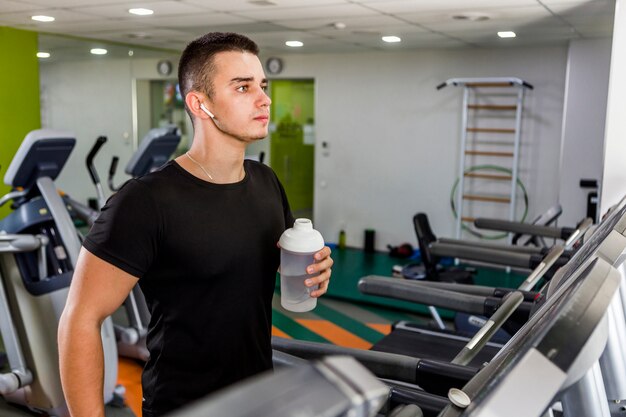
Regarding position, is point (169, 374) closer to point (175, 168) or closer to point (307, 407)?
point (175, 168)

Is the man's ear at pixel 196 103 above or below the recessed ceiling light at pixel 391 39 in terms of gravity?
below

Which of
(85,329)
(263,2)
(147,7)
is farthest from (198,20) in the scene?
(85,329)

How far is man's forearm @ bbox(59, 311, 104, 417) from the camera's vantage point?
1374 millimetres

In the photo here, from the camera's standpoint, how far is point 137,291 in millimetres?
Result: 4102

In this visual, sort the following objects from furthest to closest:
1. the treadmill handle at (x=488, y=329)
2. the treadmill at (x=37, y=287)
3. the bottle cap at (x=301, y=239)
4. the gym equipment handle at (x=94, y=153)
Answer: the gym equipment handle at (x=94, y=153)
the treadmill at (x=37, y=287)
the treadmill handle at (x=488, y=329)
the bottle cap at (x=301, y=239)

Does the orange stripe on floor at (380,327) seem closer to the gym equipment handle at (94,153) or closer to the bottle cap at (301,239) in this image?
the gym equipment handle at (94,153)

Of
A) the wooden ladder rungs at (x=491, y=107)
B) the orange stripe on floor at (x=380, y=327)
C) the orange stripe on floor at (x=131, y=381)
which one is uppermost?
the wooden ladder rungs at (x=491, y=107)

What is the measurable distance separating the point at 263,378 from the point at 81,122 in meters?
7.42

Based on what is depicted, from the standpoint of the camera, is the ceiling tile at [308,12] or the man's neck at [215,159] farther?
the ceiling tile at [308,12]

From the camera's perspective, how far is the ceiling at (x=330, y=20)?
14.1 ft

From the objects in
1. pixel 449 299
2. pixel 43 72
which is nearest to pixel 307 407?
pixel 449 299

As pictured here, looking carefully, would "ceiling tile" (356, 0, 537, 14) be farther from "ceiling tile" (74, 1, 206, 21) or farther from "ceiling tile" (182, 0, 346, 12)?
"ceiling tile" (74, 1, 206, 21)

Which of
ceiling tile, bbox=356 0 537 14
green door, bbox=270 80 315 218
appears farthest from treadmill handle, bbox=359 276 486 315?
green door, bbox=270 80 315 218

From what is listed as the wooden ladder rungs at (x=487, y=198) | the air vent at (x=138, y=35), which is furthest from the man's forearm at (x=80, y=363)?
the wooden ladder rungs at (x=487, y=198)
